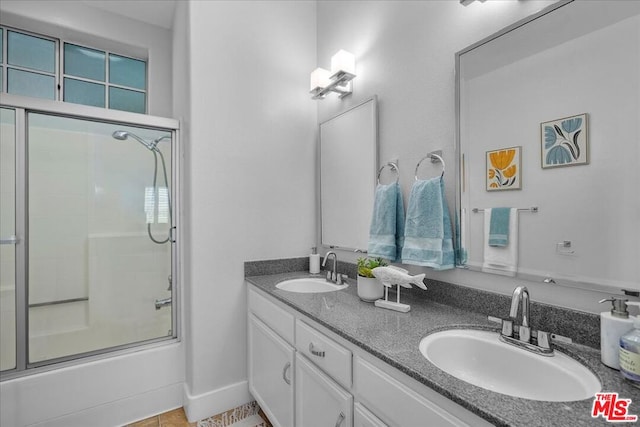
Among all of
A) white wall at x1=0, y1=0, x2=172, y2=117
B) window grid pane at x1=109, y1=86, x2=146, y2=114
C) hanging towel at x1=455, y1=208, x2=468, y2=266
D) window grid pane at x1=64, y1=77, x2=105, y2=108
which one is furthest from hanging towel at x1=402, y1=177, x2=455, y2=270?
window grid pane at x1=64, y1=77, x2=105, y2=108

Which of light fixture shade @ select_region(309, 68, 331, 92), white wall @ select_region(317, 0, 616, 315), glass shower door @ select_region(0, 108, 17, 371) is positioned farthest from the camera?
light fixture shade @ select_region(309, 68, 331, 92)

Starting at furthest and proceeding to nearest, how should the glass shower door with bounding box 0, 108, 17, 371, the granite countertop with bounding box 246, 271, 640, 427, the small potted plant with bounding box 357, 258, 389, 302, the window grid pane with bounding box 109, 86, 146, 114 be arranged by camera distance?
the window grid pane with bounding box 109, 86, 146, 114 < the glass shower door with bounding box 0, 108, 17, 371 < the small potted plant with bounding box 357, 258, 389, 302 < the granite countertop with bounding box 246, 271, 640, 427

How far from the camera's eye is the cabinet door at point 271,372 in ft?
4.74

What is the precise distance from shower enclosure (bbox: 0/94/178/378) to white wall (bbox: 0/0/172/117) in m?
0.71

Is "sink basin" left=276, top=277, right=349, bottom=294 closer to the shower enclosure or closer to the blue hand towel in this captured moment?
the shower enclosure

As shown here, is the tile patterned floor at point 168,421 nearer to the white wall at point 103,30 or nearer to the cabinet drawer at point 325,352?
the cabinet drawer at point 325,352

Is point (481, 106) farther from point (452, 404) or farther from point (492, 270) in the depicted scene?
point (452, 404)

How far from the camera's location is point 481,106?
47.8 inches

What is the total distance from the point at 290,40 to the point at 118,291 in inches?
86.8

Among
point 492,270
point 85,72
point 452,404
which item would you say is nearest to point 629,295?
point 492,270

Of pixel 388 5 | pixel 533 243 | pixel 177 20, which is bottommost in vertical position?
pixel 533 243

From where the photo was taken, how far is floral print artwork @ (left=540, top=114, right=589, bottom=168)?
3.09ft

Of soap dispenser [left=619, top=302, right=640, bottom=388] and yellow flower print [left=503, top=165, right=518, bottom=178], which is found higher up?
yellow flower print [left=503, top=165, right=518, bottom=178]

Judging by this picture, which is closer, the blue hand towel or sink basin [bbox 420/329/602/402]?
sink basin [bbox 420/329/602/402]
